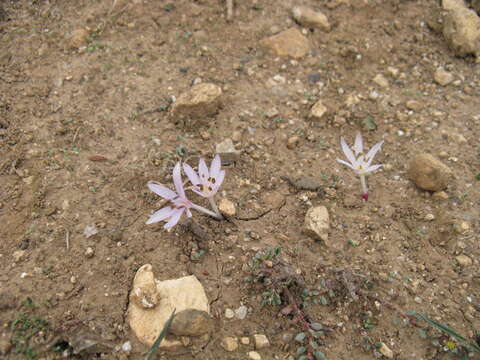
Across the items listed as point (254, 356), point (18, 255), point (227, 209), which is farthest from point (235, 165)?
point (18, 255)

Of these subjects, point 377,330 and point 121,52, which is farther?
point 121,52

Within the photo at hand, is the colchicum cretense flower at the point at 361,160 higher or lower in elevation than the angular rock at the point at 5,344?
higher

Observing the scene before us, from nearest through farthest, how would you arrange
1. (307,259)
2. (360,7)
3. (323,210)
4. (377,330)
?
(377,330) < (307,259) < (323,210) < (360,7)

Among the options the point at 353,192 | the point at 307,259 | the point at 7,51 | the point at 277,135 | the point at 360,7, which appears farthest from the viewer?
the point at 360,7

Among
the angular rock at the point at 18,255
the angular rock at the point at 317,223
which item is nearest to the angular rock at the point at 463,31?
the angular rock at the point at 317,223

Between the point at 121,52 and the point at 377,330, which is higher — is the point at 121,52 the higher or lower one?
the higher one

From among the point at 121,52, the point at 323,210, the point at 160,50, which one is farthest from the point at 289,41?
the point at 323,210

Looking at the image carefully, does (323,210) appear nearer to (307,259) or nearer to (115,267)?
(307,259)

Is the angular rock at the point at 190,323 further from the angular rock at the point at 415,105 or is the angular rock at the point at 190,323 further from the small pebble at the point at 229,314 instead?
the angular rock at the point at 415,105

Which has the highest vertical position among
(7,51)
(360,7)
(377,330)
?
(360,7)
